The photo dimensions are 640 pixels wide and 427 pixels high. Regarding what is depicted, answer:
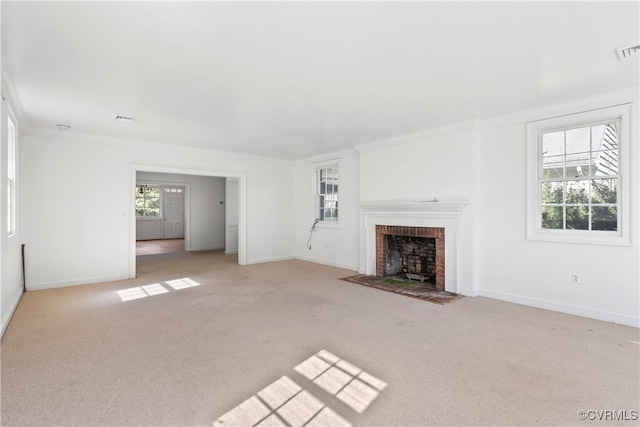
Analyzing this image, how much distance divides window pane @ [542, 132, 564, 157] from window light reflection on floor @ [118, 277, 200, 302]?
5.54 metres

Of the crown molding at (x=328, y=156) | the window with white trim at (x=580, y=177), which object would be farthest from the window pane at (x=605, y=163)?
the crown molding at (x=328, y=156)

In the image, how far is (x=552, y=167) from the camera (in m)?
4.10

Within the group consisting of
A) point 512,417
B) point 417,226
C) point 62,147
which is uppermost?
point 62,147

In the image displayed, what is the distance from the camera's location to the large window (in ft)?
42.0

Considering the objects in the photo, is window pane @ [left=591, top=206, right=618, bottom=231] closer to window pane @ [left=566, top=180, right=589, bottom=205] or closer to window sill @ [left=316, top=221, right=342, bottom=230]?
window pane @ [left=566, top=180, right=589, bottom=205]

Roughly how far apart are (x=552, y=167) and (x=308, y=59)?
3.46 metres

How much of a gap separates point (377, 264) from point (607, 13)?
4.49 m

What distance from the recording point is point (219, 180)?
10.7 meters

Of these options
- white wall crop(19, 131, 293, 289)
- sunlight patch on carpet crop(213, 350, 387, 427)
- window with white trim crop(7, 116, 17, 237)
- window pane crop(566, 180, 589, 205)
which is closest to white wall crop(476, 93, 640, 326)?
window pane crop(566, 180, 589, 205)

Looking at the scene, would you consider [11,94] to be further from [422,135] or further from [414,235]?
[414,235]

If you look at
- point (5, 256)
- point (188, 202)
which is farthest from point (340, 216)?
point (188, 202)

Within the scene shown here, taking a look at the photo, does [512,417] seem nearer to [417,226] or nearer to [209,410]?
[209,410]

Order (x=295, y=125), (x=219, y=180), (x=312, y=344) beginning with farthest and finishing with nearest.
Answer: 1. (x=219, y=180)
2. (x=295, y=125)
3. (x=312, y=344)

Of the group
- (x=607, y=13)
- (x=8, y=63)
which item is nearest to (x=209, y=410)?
(x=8, y=63)
